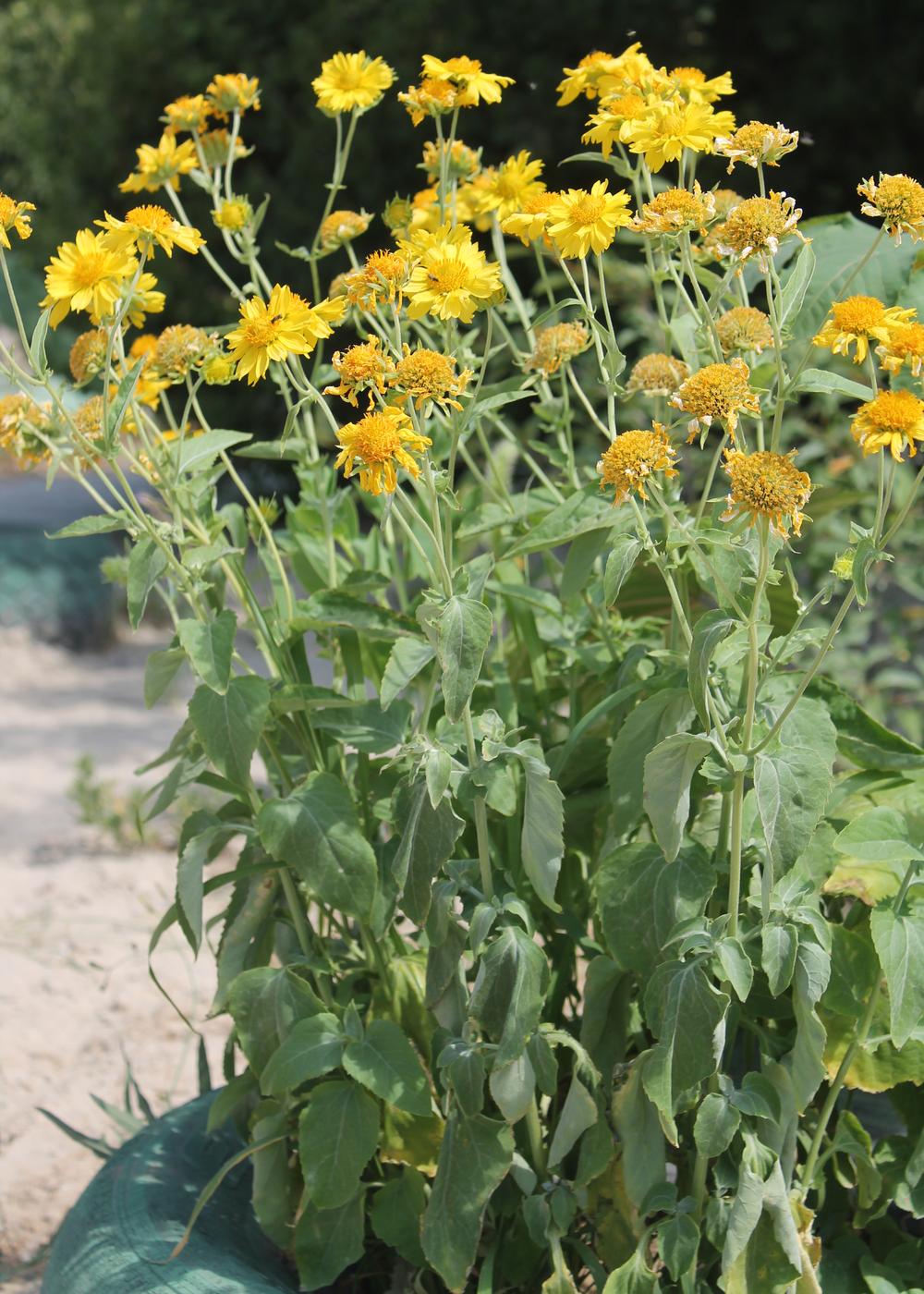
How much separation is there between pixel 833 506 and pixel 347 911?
74 cm

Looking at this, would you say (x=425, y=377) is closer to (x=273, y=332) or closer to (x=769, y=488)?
(x=273, y=332)

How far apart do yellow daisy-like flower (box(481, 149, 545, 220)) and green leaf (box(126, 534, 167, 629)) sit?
0.39m

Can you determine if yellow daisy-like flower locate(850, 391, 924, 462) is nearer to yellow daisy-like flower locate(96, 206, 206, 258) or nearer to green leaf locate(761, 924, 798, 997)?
green leaf locate(761, 924, 798, 997)

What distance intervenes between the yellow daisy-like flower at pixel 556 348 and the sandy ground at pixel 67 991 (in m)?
0.87

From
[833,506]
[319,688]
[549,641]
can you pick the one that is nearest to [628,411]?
[833,506]

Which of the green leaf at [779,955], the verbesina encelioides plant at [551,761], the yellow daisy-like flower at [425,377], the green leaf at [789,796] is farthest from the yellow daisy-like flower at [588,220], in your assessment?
the green leaf at [779,955]

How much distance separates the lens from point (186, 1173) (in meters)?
1.32

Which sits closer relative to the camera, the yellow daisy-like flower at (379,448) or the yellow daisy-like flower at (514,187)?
the yellow daisy-like flower at (379,448)

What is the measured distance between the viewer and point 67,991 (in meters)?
2.41

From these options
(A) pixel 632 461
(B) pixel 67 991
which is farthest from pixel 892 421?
(B) pixel 67 991

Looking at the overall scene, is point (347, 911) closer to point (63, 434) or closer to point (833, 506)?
point (63, 434)

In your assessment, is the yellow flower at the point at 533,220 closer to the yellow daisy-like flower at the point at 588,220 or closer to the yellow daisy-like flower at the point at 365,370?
the yellow daisy-like flower at the point at 588,220

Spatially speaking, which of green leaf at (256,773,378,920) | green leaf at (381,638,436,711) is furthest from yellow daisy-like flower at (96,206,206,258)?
green leaf at (256,773,378,920)

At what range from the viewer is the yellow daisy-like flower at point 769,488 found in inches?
32.9
